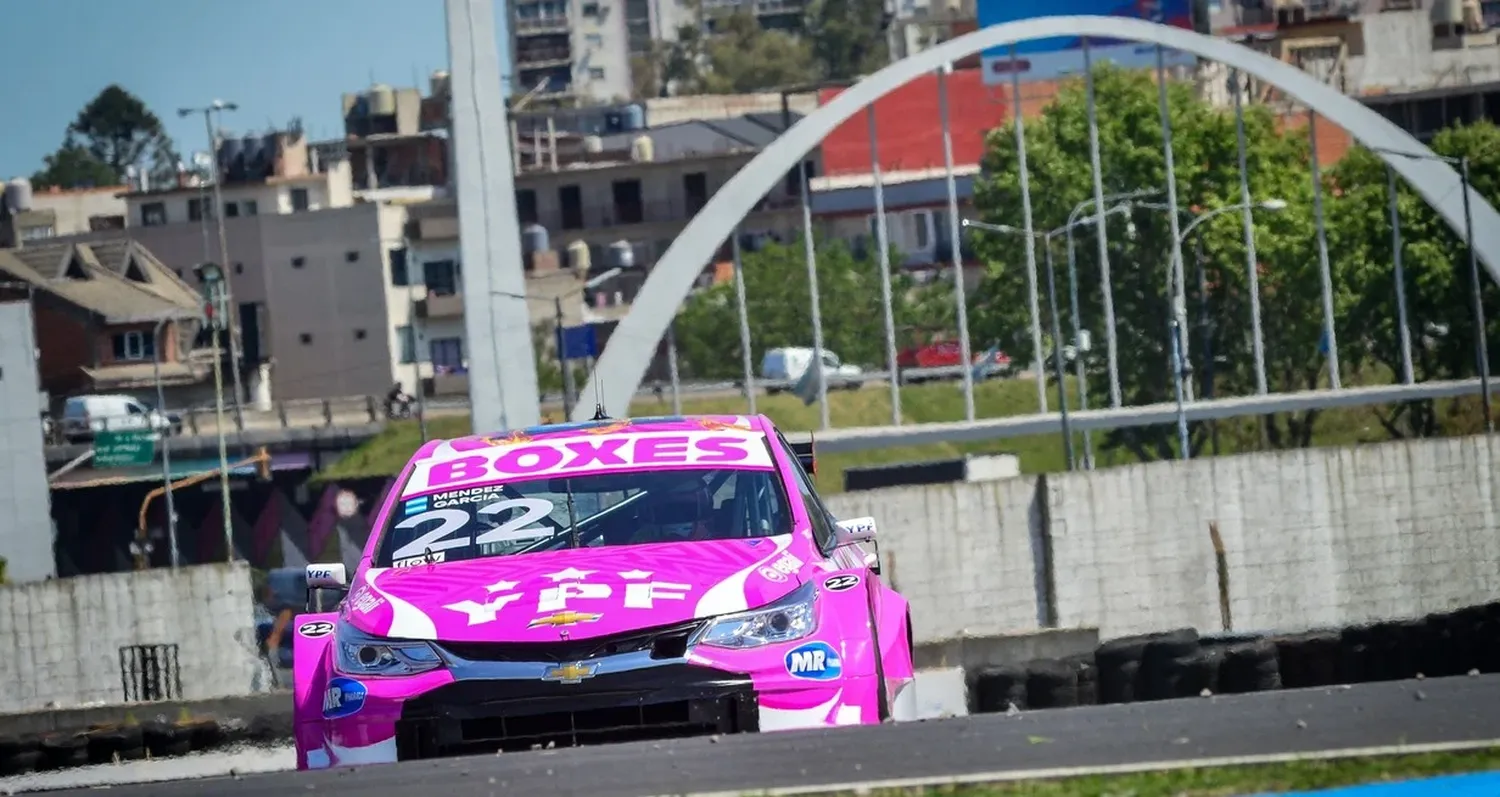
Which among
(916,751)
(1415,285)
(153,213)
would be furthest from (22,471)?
(916,751)

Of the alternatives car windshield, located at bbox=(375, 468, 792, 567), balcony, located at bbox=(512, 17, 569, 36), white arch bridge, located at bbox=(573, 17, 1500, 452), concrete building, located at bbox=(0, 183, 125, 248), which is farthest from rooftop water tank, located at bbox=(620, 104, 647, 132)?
car windshield, located at bbox=(375, 468, 792, 567)

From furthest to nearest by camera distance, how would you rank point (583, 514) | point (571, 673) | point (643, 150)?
Answer: point (643, 150) < point (583, 514) < point (571, 673)

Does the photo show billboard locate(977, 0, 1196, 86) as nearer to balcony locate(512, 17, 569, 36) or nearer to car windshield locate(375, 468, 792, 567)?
car windshield locate(375, 468, 792, 567)

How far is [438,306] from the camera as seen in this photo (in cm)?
10088

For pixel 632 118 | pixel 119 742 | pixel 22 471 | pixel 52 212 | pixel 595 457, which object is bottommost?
pixel 22 471

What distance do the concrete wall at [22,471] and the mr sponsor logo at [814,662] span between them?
53.3 m

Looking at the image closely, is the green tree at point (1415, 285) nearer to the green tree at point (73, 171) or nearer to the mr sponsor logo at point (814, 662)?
the mr sponsor logo at point (814, 662)

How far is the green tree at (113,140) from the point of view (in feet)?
616

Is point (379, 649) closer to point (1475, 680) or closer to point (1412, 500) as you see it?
point (1475, 680)

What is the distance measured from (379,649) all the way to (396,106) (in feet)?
404

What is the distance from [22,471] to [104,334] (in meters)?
32.8

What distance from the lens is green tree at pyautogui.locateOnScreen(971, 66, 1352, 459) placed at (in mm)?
78750

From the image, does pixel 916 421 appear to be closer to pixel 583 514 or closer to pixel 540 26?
pixel 583 514

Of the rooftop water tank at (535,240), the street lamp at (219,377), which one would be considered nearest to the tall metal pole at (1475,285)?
the street lamp at (219,377)
